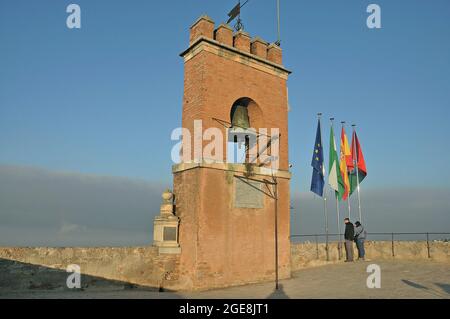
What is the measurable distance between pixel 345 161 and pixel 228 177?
30.5ft

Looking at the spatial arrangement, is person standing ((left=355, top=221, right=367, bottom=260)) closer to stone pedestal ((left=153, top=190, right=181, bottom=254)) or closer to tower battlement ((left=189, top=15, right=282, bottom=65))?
tower battlement ((left=189, top=15, right=282, bottom=65))

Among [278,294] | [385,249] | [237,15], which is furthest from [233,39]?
[385,249]

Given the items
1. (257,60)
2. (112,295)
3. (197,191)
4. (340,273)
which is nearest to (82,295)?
(112,295)

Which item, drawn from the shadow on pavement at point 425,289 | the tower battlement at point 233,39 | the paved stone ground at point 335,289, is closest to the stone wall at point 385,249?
the paved stone ground at point 335,289

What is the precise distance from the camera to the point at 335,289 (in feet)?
32.5

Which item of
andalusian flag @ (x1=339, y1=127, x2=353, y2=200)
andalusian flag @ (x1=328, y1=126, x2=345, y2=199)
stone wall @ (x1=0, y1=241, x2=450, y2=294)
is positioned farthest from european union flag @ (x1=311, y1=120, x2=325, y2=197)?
stone wall @ (x1=0, y1=241, x2=450, y2=294)

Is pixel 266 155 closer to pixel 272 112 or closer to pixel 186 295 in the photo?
pixel 272 112

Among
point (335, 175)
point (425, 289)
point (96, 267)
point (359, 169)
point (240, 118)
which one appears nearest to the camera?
point (425, 289)

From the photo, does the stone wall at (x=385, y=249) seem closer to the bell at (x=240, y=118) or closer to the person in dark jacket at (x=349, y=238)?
the person in dark jacket at (x=349, y=238)

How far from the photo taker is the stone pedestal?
36.0 ft

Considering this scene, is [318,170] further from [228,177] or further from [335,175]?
[228,177]

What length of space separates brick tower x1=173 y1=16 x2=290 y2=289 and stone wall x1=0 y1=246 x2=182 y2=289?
56 centimetres

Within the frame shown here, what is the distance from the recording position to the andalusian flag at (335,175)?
1783cm

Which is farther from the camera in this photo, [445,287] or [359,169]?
[359,169]
